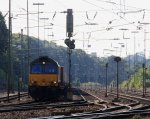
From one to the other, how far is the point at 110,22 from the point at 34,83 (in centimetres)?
1726

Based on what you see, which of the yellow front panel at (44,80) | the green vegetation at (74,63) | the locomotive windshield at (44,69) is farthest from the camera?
the green vegetation at (74,63)

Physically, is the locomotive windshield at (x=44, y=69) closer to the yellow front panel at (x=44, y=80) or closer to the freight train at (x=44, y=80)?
the freight train at (x=44, y=80)

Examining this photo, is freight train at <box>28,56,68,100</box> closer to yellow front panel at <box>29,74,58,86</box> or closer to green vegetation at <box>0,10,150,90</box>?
yellow front panel at <box>29,74,58,86</box>

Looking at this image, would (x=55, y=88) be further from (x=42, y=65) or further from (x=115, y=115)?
(x=115, y=115)

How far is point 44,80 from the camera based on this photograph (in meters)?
38.2

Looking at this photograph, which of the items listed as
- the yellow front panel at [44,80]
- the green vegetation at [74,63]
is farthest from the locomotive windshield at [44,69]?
the green vegetation at [74,63]

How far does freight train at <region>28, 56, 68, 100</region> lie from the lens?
37.9 meters

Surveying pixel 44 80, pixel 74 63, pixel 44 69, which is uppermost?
pixel 74 63

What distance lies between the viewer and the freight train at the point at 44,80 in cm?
3794

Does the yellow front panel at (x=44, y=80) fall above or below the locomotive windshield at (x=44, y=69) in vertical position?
below

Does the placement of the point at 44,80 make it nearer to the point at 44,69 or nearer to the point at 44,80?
the point at 44,80

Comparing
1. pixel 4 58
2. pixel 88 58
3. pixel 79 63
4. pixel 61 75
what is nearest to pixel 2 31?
pixel 4 58

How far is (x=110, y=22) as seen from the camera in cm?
5322

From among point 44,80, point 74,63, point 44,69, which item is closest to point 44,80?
point 44,80
